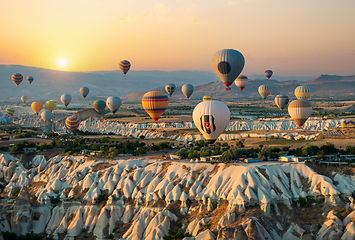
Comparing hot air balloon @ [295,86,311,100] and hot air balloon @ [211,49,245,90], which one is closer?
hot air balloon @ [211,49,245,90]

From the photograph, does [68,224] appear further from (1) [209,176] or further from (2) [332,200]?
(2) [332,200]

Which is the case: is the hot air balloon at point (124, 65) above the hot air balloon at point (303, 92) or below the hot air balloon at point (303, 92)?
above

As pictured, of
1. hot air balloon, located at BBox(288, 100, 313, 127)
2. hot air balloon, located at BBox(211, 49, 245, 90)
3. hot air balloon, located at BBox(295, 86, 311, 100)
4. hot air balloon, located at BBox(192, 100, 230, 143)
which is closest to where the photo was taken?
hot air balloon, located at BBox(192, 100, 230, 143)

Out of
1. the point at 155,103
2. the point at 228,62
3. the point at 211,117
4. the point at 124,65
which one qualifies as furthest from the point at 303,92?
the point at 211,117

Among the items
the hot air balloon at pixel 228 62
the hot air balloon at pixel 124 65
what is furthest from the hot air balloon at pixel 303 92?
the hot air balloon at pixel 124 65

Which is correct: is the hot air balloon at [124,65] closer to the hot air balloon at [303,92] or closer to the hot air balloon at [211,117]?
the hot air balloon at [303,92]

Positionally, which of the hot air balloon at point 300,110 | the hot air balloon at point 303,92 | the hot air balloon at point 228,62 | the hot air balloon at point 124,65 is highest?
the hot air balloon at point 124,65

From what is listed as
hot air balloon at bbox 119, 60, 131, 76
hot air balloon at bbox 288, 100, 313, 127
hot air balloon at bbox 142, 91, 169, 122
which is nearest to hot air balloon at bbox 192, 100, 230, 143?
hot air balloon at bbox 142, 91, 169, 122

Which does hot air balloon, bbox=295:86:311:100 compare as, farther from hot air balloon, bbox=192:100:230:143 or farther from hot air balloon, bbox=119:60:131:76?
hot air balloon, bbox=192:100:230:143
